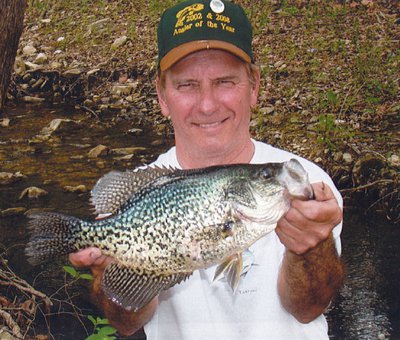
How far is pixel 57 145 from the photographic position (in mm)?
10023

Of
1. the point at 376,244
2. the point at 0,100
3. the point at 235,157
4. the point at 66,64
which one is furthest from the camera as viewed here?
the point at 66,64

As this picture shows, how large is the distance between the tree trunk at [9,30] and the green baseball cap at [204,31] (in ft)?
7.65

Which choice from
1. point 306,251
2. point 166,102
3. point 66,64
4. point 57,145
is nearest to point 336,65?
point 57,145

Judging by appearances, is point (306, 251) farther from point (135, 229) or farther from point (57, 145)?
point (57, 145)

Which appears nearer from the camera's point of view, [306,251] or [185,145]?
[306,251]

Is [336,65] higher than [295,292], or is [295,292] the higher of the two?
[295,292]

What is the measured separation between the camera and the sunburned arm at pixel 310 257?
2600 millimetres

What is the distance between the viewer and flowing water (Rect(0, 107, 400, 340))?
233 inches

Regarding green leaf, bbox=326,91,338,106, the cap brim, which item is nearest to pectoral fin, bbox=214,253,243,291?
the cap brim

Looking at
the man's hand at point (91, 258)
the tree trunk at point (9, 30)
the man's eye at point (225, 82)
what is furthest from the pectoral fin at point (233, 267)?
the tree trunk at point (9, 30)

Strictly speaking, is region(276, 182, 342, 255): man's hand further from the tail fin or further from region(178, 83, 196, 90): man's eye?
region(178, 83, 196, 90): man's eye

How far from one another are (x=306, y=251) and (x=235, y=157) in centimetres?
80

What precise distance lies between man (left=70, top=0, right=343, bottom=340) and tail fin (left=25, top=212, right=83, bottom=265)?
0.25 ft

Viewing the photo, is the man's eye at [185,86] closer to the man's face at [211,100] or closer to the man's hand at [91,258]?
the man's face at [211,100]
